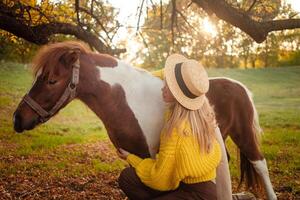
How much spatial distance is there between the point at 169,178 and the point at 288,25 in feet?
10.9

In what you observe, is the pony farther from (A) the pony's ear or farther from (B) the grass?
(B) the grass

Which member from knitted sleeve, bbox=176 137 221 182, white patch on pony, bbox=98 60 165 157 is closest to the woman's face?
knitted sleeve, bbox=176 137 221 182

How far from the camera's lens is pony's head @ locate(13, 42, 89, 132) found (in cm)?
300

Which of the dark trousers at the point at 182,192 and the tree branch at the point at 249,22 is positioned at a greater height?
the tree branch at the point at 249,22

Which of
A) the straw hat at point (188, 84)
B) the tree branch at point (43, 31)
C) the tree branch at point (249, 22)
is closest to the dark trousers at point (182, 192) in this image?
the straw hat at point (188, 84)

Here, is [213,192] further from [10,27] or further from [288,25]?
[10,27]

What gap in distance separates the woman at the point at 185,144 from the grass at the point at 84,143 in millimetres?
1075

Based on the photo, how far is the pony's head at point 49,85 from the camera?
3.00m

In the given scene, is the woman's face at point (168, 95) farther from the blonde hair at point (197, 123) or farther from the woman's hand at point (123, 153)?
the woman's hand at point (123, 153)

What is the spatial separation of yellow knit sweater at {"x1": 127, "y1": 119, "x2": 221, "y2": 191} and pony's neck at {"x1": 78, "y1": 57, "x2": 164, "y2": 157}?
46cm

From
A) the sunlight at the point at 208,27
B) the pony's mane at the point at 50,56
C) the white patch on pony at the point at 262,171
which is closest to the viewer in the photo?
the pony's mane at the point at 50,56

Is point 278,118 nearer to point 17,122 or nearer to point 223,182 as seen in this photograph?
point 223,182

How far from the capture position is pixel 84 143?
9.21m

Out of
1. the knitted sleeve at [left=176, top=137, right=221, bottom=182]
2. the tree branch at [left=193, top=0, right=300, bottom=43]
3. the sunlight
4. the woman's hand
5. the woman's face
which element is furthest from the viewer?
the sunlight
